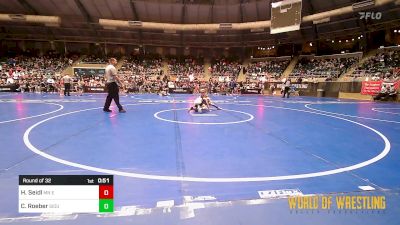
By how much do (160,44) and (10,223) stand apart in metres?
38.5

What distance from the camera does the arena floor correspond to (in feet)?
8.00

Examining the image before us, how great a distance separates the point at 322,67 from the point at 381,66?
7.07 metres

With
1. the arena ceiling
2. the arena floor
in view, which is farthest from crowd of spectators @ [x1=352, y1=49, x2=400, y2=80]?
the arena floor

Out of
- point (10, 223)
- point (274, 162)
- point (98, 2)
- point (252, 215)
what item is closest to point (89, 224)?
point (10, 223)

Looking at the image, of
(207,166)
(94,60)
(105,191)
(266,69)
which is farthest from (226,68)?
(105,191)

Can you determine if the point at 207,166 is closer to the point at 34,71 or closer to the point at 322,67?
the point at 322,67

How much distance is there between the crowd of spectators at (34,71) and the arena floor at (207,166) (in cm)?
2196

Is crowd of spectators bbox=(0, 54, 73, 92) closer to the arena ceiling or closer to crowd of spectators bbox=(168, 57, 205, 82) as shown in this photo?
the arena ceiling

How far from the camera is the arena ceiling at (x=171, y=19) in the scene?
29580mm

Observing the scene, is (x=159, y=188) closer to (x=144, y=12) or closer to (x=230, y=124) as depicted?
(x=230, y=124)

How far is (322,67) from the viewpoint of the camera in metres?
31.7

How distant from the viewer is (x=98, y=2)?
30266 mm
